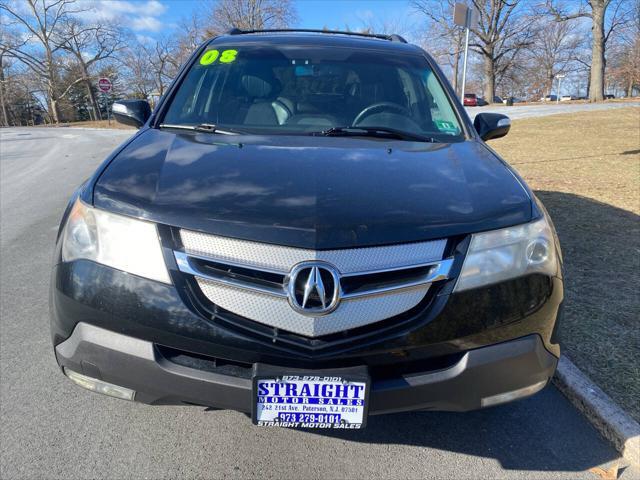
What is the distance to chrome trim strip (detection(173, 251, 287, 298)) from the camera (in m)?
1.67

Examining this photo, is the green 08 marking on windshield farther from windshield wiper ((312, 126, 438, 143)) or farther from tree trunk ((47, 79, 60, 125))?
tree trunk ((47, 79, 60, 125))

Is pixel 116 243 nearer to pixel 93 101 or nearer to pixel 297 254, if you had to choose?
pixel 297 254

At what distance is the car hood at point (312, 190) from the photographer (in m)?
1.73

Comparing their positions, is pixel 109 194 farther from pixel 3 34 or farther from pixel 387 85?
pixel 3 34

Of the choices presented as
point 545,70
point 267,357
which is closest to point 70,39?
point 545,70

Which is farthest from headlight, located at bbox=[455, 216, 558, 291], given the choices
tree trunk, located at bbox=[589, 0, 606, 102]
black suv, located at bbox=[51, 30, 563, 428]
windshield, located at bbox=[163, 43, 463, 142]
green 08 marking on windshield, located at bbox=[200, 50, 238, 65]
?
tree trunk, located at bbox=[589, 0, 606, 102]

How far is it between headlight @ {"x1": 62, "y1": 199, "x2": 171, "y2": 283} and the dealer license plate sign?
1.71 ft

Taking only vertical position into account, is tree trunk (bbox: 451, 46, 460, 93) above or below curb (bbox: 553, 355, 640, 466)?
above

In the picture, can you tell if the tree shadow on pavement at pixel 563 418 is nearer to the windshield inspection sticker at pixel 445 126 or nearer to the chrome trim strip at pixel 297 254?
the chrome trim strip at pixel 297 254

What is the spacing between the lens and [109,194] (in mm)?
1937

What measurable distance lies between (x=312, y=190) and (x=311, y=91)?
4.75 ft

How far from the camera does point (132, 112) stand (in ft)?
10.2

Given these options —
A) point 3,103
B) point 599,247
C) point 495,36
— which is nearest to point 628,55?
point 495,36

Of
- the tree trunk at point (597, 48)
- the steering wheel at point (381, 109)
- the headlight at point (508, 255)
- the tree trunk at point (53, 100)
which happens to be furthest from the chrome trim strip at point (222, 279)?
the tree trunk at point (53, 100)
